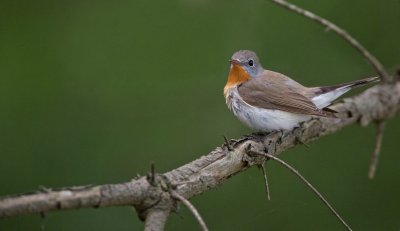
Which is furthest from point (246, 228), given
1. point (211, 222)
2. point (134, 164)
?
point (134, 164)

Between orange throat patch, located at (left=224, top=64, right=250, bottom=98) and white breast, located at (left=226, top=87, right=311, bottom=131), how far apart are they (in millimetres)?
167

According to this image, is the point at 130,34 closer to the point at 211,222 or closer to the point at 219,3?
the point at 219,3

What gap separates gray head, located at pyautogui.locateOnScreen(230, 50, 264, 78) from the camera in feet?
16.1

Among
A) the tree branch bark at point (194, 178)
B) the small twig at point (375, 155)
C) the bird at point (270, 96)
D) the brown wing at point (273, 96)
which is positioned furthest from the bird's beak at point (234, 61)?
the small twig at point (375, 155)

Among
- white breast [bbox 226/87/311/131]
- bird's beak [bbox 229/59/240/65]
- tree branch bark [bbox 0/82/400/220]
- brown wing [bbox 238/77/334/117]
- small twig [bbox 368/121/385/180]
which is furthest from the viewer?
bird's beak [bbox 229/59/240/65]

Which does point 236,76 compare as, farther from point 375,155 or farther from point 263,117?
point 375,155

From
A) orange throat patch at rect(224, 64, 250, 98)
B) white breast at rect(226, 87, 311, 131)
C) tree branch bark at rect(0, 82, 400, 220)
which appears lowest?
tree branch bark at rect(0, 82, 400, 220)

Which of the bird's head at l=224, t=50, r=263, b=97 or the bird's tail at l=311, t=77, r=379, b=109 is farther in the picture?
the bird's head at l=224, t=50, r=263, b=97

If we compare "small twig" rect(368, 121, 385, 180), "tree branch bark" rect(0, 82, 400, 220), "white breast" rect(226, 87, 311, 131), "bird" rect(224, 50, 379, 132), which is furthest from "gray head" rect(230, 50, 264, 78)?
"small twig" rect(368, 121, 385, 180)

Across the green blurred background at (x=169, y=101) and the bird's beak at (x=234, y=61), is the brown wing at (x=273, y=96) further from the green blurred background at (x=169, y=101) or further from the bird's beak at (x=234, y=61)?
the green blurred background at (x=169, y=101)

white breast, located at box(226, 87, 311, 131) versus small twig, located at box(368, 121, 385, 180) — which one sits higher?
→ white breast, located at box(226, 87, 311, 131)

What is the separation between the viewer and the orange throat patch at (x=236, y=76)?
498 cm

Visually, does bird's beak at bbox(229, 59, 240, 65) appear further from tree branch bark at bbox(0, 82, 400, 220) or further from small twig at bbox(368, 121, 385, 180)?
small twig at bbox(368, 121, 385, 180)

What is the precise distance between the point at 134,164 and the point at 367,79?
1.77 metres
